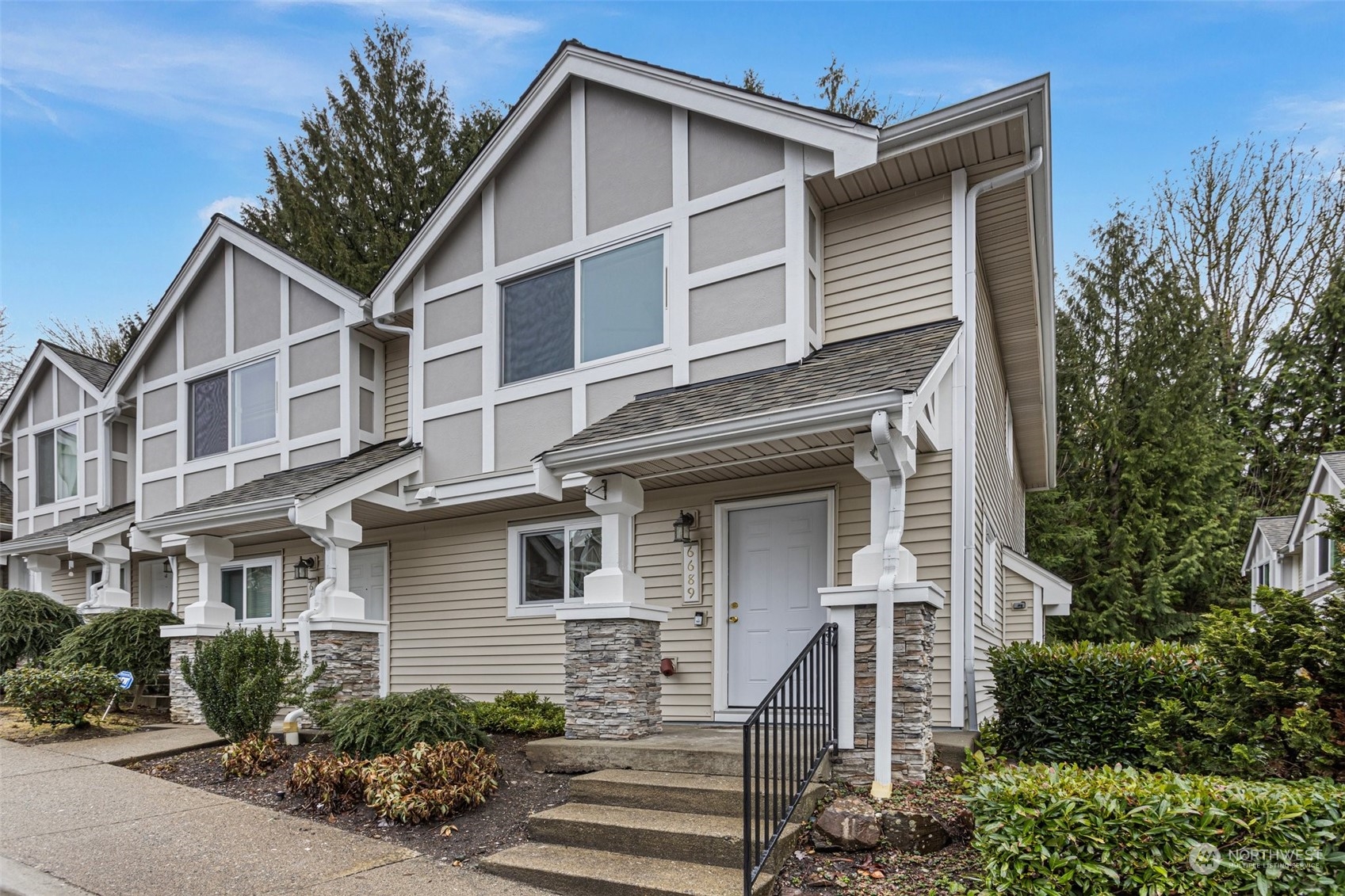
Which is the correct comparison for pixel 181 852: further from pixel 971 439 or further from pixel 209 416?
pixel 209 416

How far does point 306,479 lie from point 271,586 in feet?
10.3

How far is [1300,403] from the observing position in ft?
70.5

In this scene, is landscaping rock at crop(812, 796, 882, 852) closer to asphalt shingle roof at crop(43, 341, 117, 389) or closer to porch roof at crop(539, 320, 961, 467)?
porch roof at crop(539, 320, 961, 467)

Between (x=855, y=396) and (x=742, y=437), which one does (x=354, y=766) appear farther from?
(x=855, y=396)

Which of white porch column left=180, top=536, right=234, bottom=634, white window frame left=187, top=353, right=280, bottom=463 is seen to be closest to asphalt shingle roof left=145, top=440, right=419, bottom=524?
white porch column left=180, top=536, right=234, bottom=634

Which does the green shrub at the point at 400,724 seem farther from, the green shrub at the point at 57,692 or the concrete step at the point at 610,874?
the green shrub at the point at 57,692

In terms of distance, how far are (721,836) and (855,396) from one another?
2.81 metres

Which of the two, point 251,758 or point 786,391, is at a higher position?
point 786,391

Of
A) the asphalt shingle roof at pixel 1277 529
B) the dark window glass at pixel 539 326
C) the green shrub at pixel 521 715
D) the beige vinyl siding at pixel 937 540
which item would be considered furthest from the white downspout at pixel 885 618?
the asphalt shingle roof at pixel 1277 529

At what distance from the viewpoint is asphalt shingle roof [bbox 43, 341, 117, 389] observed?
15.9 metres

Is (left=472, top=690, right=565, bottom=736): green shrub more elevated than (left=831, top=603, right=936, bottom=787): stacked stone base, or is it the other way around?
(left=831, top=603, right=936, bottom=787): stacked stone base

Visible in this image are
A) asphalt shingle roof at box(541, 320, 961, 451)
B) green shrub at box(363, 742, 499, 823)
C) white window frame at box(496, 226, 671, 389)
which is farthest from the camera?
white window frame at box(496, 226, 671, 389)

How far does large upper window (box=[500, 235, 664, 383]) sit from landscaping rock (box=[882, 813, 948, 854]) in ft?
15.6

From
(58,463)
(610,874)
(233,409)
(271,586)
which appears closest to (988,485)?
(610,874)
